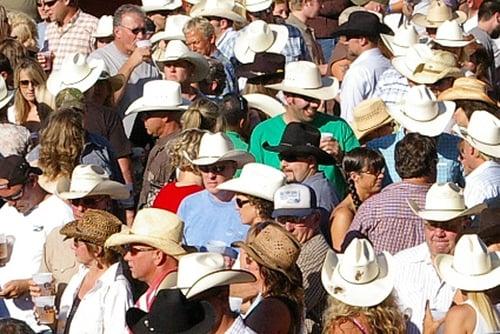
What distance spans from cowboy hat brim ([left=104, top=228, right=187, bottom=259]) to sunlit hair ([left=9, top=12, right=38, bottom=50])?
19.2ft

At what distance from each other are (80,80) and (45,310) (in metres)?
3.55

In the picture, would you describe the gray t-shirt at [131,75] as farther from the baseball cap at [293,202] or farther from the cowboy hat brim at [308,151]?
the baseball cap at [293,202]

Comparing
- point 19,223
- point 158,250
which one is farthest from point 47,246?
point 158,250

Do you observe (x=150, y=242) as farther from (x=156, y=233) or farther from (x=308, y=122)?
(x=308, y=122)

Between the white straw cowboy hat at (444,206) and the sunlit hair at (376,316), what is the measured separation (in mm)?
1090

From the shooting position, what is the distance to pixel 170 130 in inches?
467

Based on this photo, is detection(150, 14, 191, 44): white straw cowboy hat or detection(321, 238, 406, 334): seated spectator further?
detection(150, 14, 191, 44): white straw cowboy hat

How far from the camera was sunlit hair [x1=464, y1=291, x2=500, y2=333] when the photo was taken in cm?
809

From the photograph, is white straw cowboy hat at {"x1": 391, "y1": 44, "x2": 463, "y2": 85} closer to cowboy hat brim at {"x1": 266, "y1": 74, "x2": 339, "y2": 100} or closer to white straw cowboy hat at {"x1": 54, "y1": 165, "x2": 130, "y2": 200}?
cowboy hat brim at {"x1": 266, "y1": 74, "x2": 339, "y2": 100}

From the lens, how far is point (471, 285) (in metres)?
8.21

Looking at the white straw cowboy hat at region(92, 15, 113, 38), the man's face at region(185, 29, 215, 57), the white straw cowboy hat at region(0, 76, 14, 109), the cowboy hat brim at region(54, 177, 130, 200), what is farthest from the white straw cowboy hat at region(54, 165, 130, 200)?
the white straw cowboy hat at region(92, 15, 113, 38)

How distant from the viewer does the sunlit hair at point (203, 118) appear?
11.2 meters

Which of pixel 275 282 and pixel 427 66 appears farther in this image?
pixel 427 66

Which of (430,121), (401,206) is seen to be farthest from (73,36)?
(401,206)
